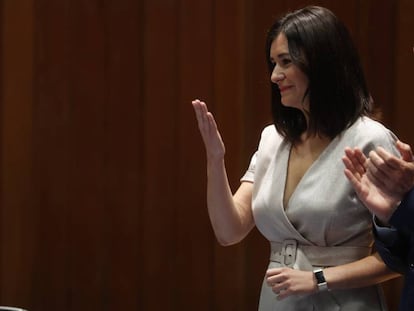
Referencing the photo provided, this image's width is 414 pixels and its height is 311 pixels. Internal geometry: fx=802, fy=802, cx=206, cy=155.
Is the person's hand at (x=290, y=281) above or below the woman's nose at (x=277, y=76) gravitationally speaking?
below

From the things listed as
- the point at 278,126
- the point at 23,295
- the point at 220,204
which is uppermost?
the point at 278,126

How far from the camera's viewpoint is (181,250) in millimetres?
3367

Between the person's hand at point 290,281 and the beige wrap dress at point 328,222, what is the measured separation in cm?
8

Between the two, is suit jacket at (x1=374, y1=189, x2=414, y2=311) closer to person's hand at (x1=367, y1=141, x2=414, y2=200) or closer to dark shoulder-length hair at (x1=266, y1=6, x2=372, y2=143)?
person's hand at (x1=367, y1=141, x2=414, y2=200)

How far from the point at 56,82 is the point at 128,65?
1.00 ft

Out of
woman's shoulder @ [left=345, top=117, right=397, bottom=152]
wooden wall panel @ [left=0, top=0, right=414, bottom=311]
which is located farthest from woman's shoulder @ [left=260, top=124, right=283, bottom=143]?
wooden wall panel @ [left=0, top=0, right=414, bottom=311]

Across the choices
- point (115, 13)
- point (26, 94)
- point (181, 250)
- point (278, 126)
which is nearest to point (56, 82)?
point (26, 94)

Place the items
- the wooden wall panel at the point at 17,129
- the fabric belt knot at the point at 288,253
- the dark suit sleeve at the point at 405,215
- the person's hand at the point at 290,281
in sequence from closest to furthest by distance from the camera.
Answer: the dark suit sleeve at the point at 405,215
the person's hand at the point at 290,281
the fabric belt knot at the point at 288,253
the wooden wall panel at the point at 17,129

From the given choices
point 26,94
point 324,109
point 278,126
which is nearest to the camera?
point 324,109

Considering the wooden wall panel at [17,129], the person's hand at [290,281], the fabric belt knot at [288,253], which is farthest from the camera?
the wooden wall panel at [17,129]

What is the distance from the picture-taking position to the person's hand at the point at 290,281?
79.8 inches

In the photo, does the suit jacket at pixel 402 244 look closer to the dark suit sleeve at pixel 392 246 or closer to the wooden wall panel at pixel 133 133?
the dark suit sleeve at pixel 392 246

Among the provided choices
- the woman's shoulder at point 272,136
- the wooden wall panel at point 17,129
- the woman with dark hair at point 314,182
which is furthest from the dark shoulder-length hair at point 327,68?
the wooden wall panel at point 17,129

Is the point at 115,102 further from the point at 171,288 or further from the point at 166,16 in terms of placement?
the point at 171,288
